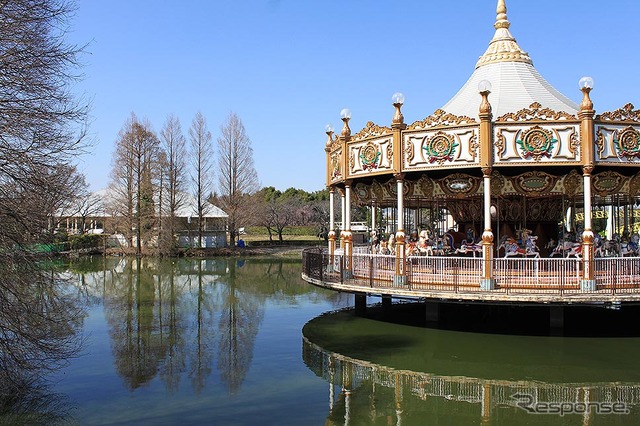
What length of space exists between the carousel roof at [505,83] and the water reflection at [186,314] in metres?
9.23

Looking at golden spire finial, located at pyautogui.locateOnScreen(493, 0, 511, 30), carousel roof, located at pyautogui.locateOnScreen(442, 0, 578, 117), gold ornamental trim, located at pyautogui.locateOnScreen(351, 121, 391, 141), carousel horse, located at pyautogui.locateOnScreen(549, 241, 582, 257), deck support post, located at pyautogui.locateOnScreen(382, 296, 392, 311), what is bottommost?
deck support post, located at pyautogui.locateOnScreen(382, 296, 392, 311)

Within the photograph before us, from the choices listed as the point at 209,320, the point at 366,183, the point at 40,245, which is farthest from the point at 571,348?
the point at 40,245

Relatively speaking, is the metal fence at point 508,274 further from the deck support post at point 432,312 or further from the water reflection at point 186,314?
the water reflection at point 186,314

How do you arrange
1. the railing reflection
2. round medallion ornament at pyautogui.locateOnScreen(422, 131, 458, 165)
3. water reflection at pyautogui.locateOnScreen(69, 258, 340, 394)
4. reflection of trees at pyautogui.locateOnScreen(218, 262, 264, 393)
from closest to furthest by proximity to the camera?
reflection of trees at pyautogui.locateOnScreen(218, 262, 264, 393) → water reflection at pyautogui.locateOnScreen(69, 258, 340, 394) → the railing reflection → round medallion ornament at pyautogui.locateOnScreen(422, 131, 458, 165)

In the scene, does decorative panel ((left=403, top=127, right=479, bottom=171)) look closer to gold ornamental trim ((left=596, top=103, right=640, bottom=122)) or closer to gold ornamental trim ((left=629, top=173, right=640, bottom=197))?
gold ornamental trim ((left=596, top=103, right=640, bottom=122))

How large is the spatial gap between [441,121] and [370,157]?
2459mm

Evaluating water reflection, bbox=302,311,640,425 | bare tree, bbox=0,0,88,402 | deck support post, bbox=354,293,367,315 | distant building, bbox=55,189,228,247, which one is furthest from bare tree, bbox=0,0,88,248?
distant building, bbox=55,189,228,247

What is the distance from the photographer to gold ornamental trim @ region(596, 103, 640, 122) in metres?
14.5

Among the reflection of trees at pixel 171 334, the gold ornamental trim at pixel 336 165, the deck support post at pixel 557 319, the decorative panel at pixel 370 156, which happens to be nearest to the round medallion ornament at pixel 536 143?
the decorative panel at pixel 370 156

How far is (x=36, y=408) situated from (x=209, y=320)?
27.3 feet

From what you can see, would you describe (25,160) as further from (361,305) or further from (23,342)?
(361,305)

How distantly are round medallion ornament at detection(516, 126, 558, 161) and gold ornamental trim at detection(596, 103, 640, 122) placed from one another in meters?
1.37

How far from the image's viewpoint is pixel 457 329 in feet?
50.9

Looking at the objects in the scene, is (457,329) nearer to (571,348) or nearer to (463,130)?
(571,348)
